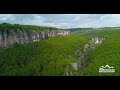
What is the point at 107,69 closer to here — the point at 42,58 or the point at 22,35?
the point at 42,58

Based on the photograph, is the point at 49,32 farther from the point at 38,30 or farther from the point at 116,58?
the point at 116,58

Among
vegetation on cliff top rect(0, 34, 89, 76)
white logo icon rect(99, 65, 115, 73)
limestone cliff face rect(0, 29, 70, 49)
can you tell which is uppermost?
limestone cliff face rect(0, 29, 70, 49)

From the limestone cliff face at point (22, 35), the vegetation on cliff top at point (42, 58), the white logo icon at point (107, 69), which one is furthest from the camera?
the limestone cliff face at point (22, 35)

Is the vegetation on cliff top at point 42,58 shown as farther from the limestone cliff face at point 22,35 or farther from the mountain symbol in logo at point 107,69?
the mountain symbol in logo at point 107,69

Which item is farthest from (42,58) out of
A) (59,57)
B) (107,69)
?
(107,69)

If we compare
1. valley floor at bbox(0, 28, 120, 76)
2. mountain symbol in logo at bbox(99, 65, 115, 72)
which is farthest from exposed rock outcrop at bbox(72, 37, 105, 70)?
mountain symbol in logo at bbox(99, 65, 115, 72)

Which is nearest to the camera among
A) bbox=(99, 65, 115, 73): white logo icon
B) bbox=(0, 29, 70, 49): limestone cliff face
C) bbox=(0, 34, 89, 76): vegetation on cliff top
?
bbox=(99, 65, 115, 73): white logo icon

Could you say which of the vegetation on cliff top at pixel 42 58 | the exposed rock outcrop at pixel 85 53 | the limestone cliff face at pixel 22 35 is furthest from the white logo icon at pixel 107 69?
the limestone cliff face at pixel 22 35

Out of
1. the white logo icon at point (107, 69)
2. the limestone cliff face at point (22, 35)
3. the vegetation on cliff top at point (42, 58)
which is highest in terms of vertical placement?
the limestone cliff face at point (22, 35)

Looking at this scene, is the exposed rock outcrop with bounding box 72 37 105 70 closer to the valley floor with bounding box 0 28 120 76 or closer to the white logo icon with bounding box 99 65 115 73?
the valley floor with bounding box 0 28 120 76
